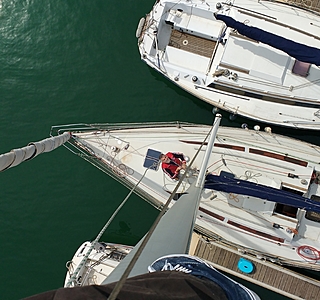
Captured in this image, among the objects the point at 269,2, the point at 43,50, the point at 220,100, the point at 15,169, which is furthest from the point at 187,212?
the point at 43,50

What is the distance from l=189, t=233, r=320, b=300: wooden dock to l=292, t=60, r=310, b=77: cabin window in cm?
716

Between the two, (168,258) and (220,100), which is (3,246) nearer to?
(220,100)

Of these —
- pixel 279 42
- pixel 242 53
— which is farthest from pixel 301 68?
pixel 242 53

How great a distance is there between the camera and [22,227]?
47.8 ft

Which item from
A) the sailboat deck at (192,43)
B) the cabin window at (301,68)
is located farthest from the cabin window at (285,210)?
the sailboat deck at (192,43)

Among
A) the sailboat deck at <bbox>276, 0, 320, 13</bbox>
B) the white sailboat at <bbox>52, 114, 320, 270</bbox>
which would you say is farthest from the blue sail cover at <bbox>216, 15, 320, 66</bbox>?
the white sailboat at <bbox>52, 114, 320, 270</bbox>

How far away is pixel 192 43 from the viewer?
1320 centimetres

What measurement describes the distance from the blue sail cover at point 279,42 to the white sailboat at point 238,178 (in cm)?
297

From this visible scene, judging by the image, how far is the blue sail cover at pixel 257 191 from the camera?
34.7 ft

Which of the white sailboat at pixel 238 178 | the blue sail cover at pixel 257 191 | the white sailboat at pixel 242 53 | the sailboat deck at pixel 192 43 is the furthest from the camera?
the sailboat deck at pixel 192 43

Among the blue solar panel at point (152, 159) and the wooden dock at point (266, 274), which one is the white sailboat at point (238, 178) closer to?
the blue solar panel at point (152, 159)

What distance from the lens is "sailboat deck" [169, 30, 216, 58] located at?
43.0 ft

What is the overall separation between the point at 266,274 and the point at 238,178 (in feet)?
13.6

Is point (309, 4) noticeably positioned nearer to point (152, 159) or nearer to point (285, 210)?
point (285, 210)
